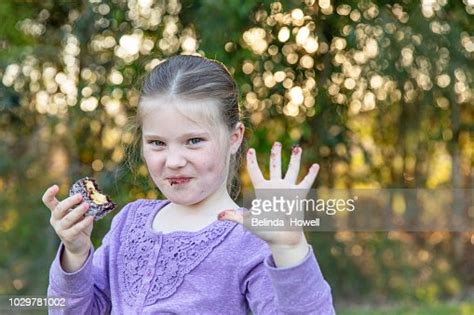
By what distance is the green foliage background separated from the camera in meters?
2.86

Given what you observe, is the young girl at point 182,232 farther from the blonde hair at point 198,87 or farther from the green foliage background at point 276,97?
the green foliage background at point 276,97

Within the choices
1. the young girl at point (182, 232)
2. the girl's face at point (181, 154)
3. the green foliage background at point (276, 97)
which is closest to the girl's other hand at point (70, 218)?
the young girl at point (182, 232)

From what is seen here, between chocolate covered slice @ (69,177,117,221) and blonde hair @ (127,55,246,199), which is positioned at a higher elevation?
blonde hair @ (127,55,246,199)

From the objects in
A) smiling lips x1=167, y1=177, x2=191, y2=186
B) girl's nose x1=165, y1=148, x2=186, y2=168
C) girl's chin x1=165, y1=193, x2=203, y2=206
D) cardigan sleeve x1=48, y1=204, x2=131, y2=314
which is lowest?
cardigan sleeve x1=48, y1=204, x2=131, y2=314

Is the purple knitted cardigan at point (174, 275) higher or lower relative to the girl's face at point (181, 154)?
lower

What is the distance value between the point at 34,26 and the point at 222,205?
2.44m

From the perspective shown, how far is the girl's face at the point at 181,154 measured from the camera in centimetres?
111

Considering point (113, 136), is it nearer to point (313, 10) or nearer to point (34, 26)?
point (34, 26)

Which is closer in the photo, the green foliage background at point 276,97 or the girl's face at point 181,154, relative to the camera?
the girl's face at point 181,154

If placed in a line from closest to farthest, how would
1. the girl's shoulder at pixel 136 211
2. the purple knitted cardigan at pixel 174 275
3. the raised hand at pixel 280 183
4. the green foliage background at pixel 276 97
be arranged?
the raised hand at pixel 280 183
the purple knitted cardigan at pixel 174 275
the girl's shoulder at pixel 136 211
the green foliage background at pixel 276 97

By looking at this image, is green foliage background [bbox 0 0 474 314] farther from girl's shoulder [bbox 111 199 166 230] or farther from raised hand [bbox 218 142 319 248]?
raised hand [bbox 218 142 319 248]

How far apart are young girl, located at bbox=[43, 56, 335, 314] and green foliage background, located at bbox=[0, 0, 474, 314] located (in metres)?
1.47

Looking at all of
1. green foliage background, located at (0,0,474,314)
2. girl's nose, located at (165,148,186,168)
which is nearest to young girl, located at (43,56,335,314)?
girl's nose, located at (165,148,186,168)

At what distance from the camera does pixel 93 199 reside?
1.21 m
